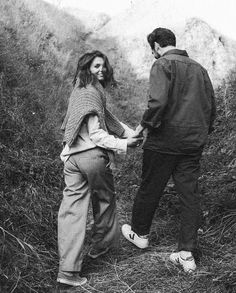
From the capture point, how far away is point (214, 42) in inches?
495

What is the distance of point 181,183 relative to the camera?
339cm

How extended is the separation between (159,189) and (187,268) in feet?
2.28

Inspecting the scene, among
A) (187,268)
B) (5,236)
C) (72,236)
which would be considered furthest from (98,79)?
(187,268)

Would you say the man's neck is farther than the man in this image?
Yes

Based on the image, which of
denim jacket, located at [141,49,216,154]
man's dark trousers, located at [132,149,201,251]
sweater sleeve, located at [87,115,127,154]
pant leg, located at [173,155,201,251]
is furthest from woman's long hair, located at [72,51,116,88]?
pant leg, located at [173,155,201,251]

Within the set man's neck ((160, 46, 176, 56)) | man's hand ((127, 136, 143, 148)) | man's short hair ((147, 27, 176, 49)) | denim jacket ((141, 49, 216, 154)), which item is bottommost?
man's hand ((127, 136, 143, 148))

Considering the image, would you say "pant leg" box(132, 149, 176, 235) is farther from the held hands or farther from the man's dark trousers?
the held hands

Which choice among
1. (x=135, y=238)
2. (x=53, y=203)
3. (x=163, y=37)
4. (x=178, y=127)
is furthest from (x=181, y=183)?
(x=53, y=203)

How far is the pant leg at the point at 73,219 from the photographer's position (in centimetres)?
323

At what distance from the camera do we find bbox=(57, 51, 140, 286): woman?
3195mm

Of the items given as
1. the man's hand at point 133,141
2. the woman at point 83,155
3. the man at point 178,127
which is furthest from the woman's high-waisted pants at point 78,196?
the man at point 178,127

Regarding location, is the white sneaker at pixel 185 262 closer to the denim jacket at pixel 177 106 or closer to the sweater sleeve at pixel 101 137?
the denim jacket at pixel 177 106

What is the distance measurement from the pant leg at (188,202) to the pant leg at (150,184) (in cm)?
11

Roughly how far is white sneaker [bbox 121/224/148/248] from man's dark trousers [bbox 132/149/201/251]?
40 centimetres
